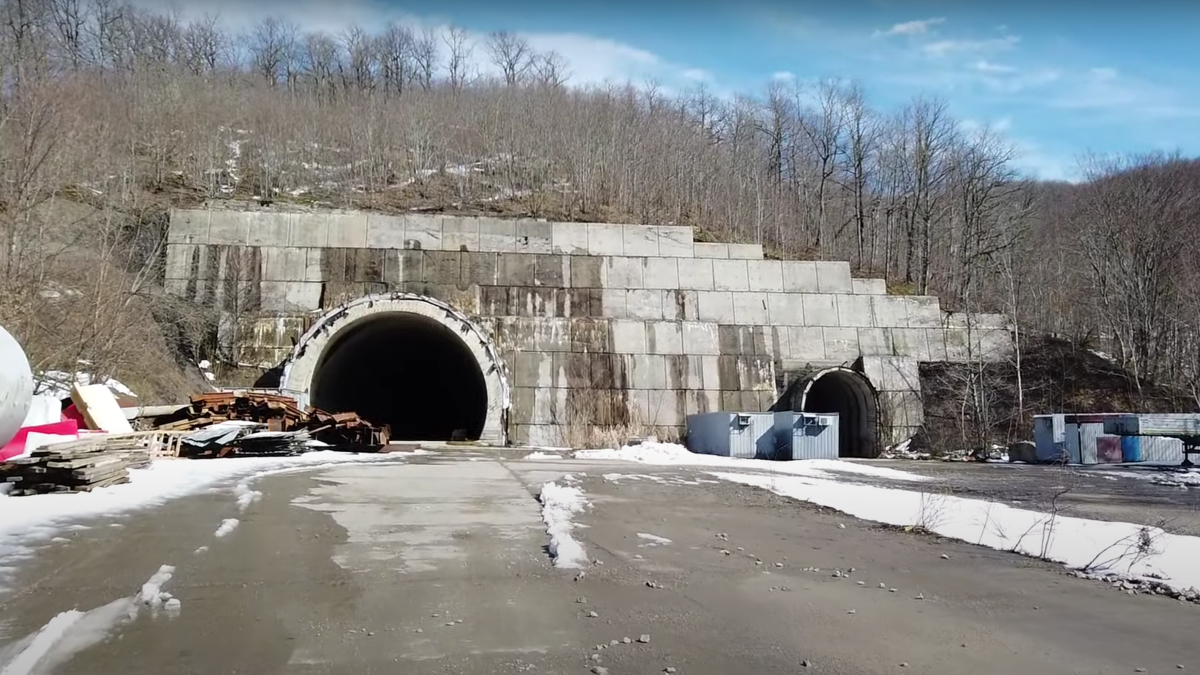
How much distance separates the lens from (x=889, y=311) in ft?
84.2

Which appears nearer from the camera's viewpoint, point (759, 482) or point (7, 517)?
point (7, 517)

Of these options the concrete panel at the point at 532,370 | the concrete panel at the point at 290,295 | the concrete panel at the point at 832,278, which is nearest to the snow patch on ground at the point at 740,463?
the concrete panel at the point at 532,370

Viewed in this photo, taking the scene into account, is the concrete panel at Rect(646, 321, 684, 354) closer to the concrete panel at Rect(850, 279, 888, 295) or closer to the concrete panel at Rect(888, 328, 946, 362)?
the concrete panel at Rect(850, 279, 888, 295)

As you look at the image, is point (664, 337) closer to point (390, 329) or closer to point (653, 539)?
point (390, 329)

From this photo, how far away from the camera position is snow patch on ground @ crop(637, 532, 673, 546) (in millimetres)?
6598

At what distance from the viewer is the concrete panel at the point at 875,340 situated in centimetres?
2512

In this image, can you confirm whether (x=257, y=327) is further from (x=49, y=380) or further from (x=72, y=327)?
(x=49, y=380)

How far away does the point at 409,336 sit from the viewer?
2541 cm

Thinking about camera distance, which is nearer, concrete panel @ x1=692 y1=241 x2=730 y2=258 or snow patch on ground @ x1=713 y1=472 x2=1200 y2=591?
snow patch on ground @ x1=713 y1=472 x2=1200 y2=591

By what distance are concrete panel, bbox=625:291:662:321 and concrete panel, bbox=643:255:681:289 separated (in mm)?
366

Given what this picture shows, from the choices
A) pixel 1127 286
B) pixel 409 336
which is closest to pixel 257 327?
pixel 409 336

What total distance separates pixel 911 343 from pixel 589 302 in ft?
36.6

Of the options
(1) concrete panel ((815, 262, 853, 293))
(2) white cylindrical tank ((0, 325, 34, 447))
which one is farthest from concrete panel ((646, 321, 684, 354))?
(2) white cylindrical tank ((0, 325, 34, 447))

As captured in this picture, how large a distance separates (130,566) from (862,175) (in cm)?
3888
